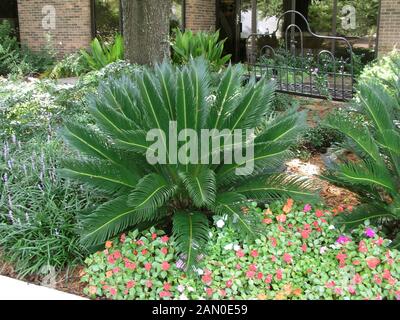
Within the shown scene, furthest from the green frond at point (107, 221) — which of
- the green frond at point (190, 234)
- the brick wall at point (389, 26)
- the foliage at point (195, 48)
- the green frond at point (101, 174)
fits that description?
the brick wall at point (389, 26)

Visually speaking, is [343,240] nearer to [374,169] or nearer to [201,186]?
[374,169]

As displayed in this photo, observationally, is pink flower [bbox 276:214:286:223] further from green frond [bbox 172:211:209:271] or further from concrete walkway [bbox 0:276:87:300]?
concrete walkway [bbox 0:276:87:300]

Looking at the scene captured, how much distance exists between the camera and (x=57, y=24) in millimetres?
14000

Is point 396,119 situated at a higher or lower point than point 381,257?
higher

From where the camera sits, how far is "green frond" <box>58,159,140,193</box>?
11.5 ft

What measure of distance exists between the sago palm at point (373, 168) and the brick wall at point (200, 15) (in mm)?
11268

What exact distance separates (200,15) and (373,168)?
12212mm

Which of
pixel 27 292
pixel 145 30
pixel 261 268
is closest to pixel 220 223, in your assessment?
pixel 261 268

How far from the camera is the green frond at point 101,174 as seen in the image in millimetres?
3506

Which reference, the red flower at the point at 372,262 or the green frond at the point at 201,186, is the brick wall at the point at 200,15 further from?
the red flower at the point at 372,262
